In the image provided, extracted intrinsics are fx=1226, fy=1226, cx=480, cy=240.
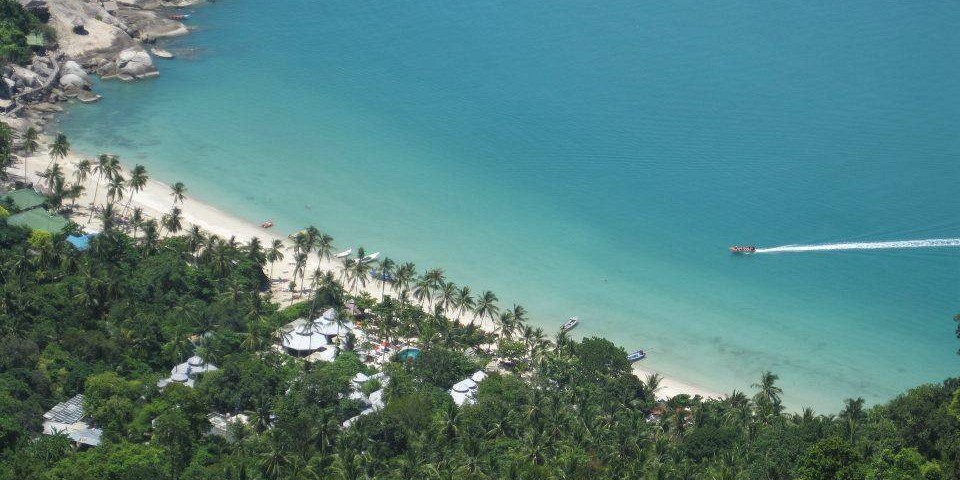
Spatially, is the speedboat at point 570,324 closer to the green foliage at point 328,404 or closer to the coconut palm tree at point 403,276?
the green foliage at point 328,404

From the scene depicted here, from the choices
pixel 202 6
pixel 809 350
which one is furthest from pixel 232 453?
pixel 202 6

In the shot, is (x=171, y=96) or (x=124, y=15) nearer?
(x=171, y=96)

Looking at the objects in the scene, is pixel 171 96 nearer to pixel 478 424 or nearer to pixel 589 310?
pixel 589 310

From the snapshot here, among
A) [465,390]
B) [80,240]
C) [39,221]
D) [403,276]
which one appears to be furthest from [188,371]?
[39,221]

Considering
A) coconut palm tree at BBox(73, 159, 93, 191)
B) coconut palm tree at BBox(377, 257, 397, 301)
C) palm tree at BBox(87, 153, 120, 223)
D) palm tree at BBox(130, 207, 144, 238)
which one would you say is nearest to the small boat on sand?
coconut palm tree at BBox(73, 159, 93, 191)

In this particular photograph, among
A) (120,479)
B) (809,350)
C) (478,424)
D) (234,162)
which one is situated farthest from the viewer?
(234,162)

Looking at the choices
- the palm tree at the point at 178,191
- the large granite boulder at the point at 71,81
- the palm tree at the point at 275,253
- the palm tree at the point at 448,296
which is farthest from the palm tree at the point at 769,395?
the large granite boulder at the point at 71,81
